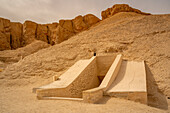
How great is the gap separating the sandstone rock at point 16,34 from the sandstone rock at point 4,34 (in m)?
1.16

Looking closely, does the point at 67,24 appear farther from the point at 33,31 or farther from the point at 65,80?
the point at 65,80

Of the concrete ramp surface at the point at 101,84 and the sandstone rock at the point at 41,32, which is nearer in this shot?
the concrete ramp surface at the point at 101,84

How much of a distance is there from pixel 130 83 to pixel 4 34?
29.0m

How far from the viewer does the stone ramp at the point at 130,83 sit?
4762 mm

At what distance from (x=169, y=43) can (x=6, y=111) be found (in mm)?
9645

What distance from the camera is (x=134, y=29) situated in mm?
12461

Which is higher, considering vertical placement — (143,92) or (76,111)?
(143,92)

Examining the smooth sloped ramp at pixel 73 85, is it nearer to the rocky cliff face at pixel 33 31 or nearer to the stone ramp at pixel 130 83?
the stone ramp at pixel 130 83

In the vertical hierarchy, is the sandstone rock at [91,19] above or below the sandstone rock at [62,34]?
above

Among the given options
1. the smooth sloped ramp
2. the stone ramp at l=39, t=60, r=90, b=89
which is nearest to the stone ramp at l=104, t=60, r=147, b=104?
the smooth sloped ramp

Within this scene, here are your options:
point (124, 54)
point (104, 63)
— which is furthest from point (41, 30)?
point (104, 63)

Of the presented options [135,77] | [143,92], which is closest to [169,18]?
[135,77]

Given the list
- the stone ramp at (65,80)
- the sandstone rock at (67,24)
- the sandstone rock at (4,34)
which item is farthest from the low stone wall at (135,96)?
the sandstone rock at (4,34)

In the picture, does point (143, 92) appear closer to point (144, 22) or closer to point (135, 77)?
point (135, 77)
